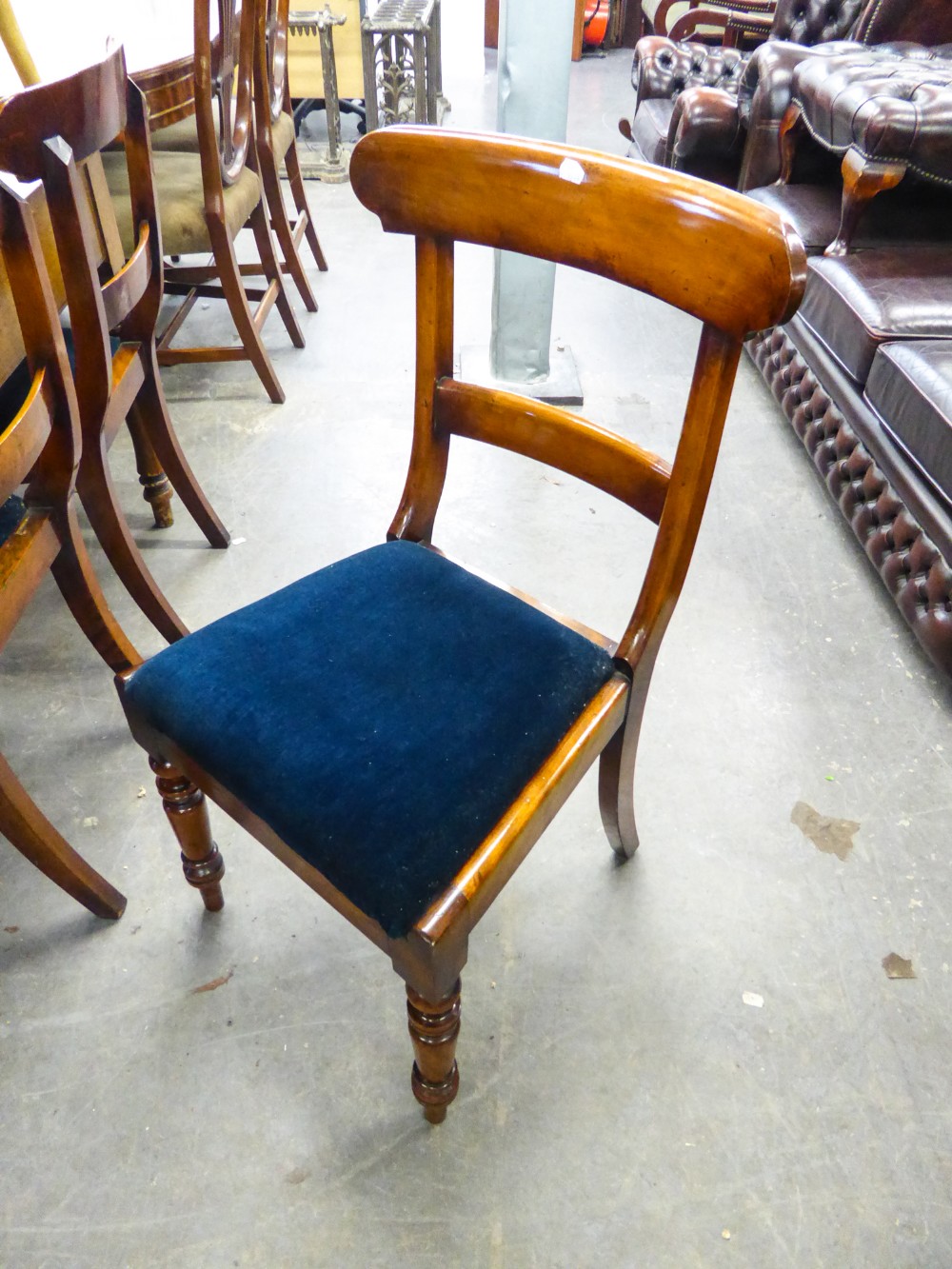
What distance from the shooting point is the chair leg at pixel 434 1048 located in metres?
0.81

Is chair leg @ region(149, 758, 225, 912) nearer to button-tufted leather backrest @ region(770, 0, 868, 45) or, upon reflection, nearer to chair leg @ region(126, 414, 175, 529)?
chair leg @ region(126, 414, 175, 529)

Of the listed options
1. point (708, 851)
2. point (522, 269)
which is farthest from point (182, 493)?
point (708, 851)

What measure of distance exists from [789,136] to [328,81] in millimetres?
2114

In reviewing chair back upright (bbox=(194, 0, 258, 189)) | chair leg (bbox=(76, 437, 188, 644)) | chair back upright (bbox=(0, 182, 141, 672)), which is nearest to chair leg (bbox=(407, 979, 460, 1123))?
chair back upright (bbox=(0, 182, 141, 672))

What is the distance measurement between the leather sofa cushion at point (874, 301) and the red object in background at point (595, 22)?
5.18 metres

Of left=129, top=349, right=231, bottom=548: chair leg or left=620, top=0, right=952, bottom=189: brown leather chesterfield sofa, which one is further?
left=620, top=0, right=952, bottom=189: brown leather chesterfield sofa

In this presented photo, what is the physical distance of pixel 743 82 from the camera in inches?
112

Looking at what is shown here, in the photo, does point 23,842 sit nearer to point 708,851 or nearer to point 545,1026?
point 545,1026

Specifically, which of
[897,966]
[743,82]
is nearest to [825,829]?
[897,966]

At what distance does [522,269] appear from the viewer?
208cm

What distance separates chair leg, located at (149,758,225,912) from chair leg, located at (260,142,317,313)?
193 cm

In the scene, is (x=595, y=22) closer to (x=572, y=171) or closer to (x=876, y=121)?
(x=876, y=121)

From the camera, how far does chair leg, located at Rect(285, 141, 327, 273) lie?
8.65 ft

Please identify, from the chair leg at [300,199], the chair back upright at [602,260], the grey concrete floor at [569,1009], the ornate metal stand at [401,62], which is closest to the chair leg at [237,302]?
the grey concrete floor at [569,1009]
